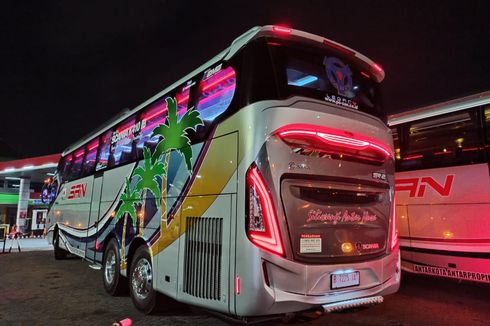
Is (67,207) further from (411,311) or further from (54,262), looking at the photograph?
(411,311)

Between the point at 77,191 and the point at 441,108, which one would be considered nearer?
the point at 441,108

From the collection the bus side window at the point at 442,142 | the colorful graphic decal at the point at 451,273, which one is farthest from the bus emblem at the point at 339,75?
the colorful graphic decal at the point at 451,273

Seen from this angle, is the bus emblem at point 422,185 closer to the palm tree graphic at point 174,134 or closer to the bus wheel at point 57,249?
the palm tree graphic at point 174,134

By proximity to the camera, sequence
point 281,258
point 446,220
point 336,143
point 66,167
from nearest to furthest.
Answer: point 281,258 → point 336,143 → point 446,220 → point 66,167

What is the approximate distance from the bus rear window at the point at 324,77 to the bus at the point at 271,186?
0.02 meters

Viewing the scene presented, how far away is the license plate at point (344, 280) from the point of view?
4.05m

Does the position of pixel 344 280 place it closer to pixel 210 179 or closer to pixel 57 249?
pixel 210 179

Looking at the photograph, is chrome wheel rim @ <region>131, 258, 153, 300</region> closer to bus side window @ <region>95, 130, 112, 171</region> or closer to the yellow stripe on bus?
the yellow stripe on bus

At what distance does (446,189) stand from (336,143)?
3794 millimetres

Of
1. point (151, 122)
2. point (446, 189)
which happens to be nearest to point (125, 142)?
point (151, 122)

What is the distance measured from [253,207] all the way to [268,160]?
51cm

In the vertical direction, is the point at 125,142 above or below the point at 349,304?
above

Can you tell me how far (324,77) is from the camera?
15.4 ft

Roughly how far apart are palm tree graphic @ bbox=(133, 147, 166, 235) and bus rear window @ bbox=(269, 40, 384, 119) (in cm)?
246
